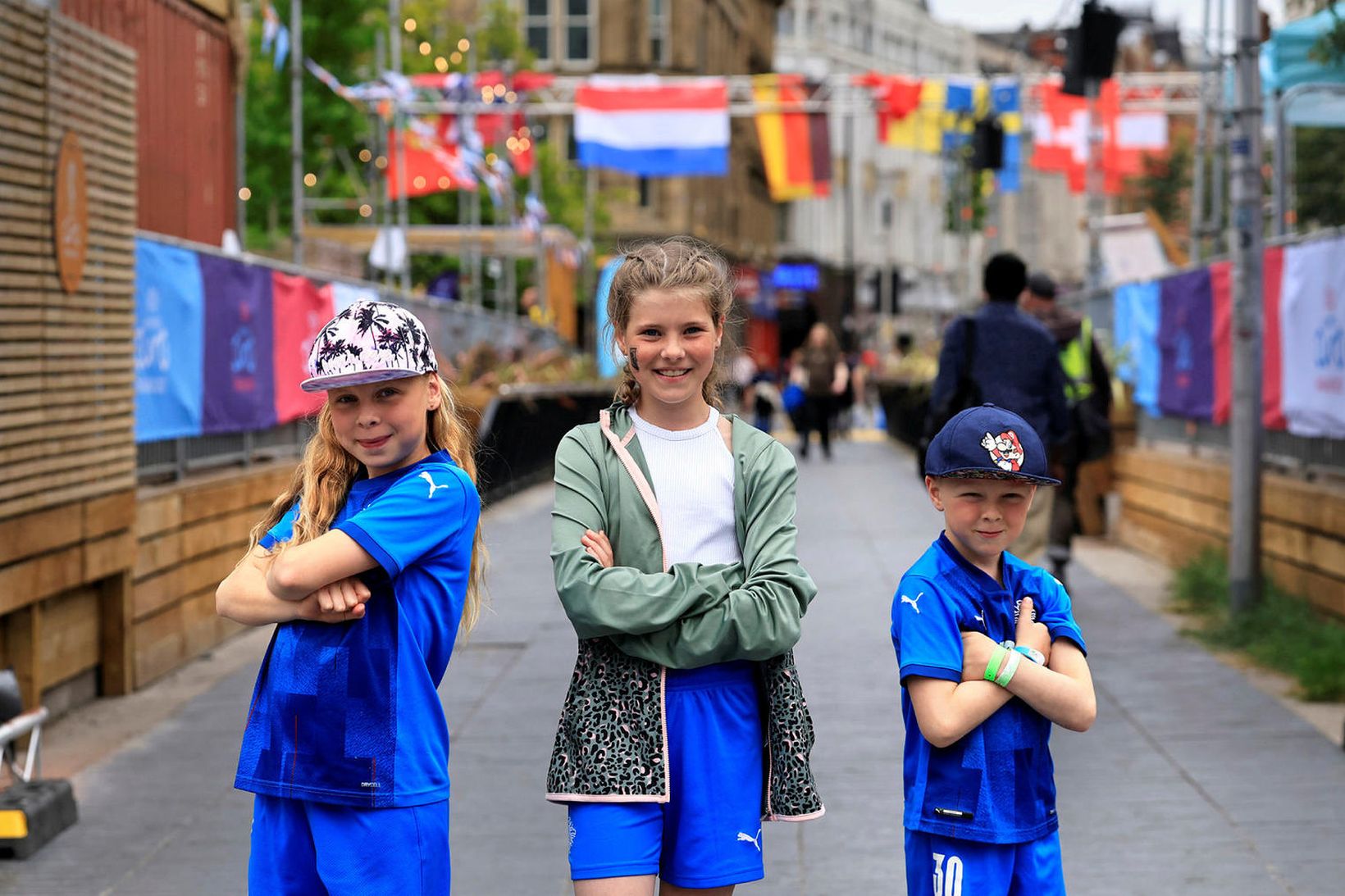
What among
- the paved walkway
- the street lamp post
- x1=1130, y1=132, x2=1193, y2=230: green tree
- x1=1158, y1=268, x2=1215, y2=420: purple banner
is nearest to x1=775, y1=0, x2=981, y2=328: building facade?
x1=1130, y1=132, x2=1193, y2=230: green tree

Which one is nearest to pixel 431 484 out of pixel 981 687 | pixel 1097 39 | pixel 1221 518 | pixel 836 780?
Answer: pixel 981 687

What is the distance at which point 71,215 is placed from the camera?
26.6 feet

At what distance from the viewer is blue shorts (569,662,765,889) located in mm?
3436

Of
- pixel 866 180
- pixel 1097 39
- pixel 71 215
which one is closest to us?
pixel 71 215

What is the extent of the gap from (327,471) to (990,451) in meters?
1.22

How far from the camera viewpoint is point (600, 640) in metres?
3.50

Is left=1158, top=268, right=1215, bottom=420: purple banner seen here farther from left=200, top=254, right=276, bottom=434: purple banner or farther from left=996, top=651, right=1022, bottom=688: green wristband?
left=996, top=651, right=1022, bottom=688: green wristband

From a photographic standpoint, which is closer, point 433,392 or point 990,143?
point 433,392

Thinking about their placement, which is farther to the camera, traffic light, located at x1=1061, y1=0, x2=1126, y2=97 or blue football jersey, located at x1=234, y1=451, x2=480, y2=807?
traffic light, located at x1=1061, y1=0, x2=1126, y2=97

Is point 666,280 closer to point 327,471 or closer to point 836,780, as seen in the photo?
point 327,471

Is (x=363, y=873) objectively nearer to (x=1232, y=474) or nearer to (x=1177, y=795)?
(x=1177, y=795)

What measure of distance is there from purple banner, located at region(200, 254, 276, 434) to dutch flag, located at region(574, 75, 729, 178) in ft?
45.8

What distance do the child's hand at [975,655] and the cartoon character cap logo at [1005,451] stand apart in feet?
1.02

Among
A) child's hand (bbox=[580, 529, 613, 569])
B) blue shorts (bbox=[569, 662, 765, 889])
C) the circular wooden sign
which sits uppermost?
the circular wooden sign
